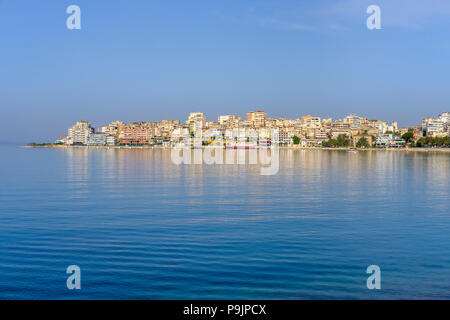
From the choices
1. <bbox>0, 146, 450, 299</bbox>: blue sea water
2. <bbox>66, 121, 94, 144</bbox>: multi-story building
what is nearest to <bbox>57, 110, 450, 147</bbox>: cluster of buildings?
<bbox>66, 121, 94, 144</bbox>: multi-story building

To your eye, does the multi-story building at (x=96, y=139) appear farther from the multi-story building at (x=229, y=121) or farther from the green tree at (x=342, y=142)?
the green tree at (x=342, y=142)

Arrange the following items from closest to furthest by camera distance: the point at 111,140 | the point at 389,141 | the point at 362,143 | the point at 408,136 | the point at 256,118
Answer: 1. the point at 408,136
2. the point at 362,143
3. the point at 389,141
4. the point at 111,140
5. the point at 256,118

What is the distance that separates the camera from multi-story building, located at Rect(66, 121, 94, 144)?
152875mm

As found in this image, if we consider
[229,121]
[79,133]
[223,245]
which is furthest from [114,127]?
[223,245]

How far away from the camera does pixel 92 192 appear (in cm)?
1750

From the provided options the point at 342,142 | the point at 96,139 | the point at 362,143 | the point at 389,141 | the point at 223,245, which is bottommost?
the point at 223,245

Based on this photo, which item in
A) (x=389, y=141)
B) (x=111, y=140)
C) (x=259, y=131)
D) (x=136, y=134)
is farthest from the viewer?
(x=111, y=140)

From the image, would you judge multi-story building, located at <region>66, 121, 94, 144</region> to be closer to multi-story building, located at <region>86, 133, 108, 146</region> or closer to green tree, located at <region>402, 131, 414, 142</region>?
multi-story building, located at <region>86, 133, 108, 146</region>

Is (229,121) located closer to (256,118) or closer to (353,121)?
(256,118)

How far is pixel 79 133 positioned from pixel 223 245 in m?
154

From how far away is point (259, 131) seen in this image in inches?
5236

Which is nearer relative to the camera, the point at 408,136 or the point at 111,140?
the point at 408,136
